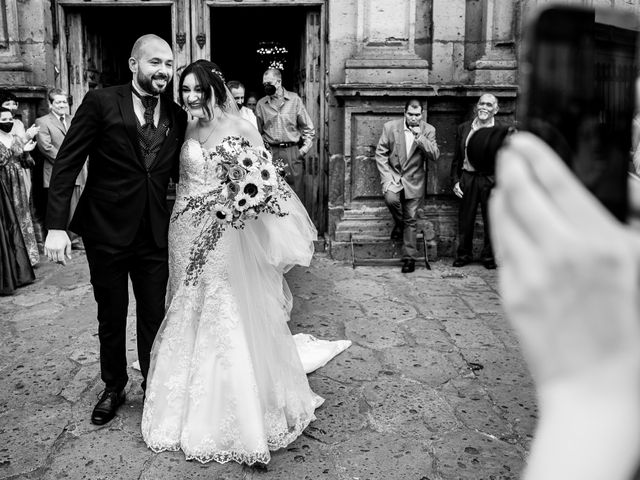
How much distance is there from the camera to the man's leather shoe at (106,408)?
12.7 feet

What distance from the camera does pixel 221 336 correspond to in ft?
11.5

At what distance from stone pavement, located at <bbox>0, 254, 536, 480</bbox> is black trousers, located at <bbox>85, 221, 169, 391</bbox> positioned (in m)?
0.35

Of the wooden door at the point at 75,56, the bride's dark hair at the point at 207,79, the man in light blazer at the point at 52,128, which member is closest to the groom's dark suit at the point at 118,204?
the bride's dark hair at the point at 207,79

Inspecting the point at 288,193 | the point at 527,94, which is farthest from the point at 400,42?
the point at 527,94

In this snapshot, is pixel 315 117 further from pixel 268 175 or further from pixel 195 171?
pixel 268 175

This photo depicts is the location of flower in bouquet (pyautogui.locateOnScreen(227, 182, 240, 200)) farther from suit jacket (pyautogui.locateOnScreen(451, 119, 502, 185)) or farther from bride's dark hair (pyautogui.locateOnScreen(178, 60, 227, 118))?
suit jacket (pyautogui.locateOnScreen(451, 119, 502, 185))

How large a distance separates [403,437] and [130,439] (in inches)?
58.8

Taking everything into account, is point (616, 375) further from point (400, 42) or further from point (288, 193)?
point (400, 42)

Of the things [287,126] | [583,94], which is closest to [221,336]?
[583,94]

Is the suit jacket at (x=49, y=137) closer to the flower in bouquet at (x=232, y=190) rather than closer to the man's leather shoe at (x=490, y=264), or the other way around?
the man's leather shoe at (x=490, y=264)

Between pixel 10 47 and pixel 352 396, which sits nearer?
pixel 352 396

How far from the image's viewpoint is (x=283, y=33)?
11.0 m

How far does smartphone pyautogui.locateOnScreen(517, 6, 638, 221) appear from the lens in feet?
2.57

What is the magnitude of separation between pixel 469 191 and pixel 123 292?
4928 mm
